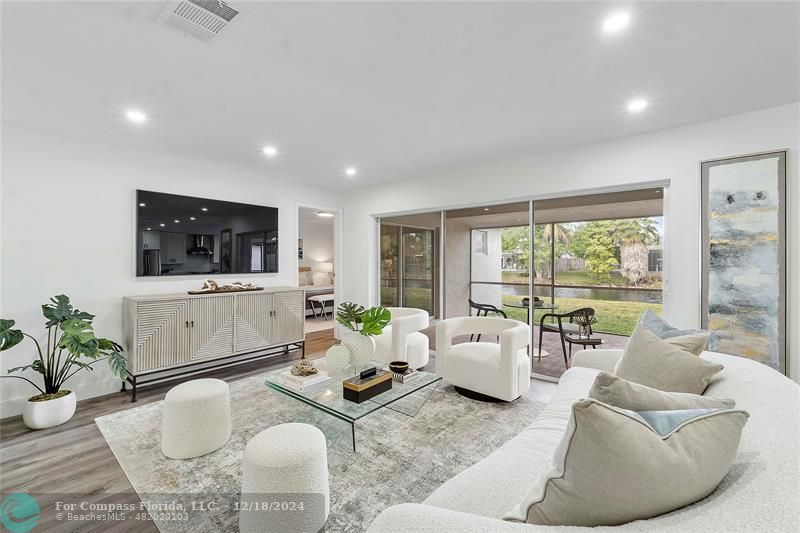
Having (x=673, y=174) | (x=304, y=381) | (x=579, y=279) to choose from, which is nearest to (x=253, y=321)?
(x=304, y=381)

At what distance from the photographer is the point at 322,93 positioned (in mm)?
2420

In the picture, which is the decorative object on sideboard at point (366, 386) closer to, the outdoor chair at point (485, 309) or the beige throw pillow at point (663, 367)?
the beige throw pillow at point (663, 367)

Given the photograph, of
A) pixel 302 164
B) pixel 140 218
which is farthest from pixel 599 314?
pixel 140 218

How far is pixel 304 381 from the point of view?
7.67 ft

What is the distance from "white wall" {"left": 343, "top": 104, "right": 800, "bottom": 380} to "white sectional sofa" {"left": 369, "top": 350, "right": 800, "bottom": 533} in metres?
1.46

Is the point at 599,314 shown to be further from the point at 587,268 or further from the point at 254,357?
the point at 254,357

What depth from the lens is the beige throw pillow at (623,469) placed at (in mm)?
706

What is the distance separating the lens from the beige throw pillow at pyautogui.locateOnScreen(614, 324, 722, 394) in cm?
154

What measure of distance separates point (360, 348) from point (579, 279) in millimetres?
2421

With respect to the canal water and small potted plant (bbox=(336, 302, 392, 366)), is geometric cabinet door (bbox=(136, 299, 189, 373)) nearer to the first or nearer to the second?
small potted plant (bbox=(336, 302, 392, 366))

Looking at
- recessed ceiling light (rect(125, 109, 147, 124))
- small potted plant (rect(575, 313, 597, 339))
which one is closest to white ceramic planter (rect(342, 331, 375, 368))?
small potted plant (rect(575, 313, 597, 339))

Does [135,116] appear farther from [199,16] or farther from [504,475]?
[504,475]

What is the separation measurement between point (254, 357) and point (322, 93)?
3.44m

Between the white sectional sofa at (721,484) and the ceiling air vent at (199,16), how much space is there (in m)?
2.11
